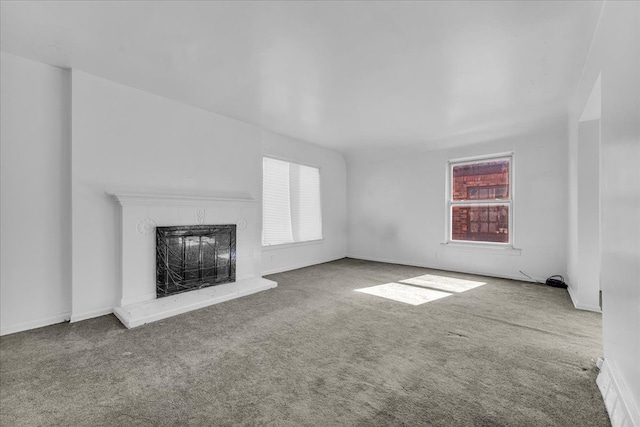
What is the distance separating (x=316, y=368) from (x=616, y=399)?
1.66m

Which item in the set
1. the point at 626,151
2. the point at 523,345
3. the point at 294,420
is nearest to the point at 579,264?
the point at 523,345

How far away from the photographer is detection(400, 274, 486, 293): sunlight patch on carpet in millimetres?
4027

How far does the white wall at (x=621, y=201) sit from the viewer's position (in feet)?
4.09

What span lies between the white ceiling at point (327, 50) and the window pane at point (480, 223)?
1.75 metres

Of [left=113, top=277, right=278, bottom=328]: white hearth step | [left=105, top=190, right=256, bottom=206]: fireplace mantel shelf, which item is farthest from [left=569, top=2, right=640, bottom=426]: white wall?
[left=105, top=190, right=256, bottom=206]: fireplace mantel shelf

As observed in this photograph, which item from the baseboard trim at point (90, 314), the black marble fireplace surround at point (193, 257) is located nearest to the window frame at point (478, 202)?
the black marble fireplace surround at point (193, 257)

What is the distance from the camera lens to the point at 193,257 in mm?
3639

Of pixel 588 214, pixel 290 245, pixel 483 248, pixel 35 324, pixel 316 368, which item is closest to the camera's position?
pixel 316 368

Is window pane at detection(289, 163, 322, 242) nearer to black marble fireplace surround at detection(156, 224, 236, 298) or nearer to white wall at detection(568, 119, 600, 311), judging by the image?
black marble fireplace surround at detection(156, 224, 236, 298)

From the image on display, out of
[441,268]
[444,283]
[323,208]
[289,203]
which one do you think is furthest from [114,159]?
[441,268]

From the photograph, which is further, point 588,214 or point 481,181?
point 481,181

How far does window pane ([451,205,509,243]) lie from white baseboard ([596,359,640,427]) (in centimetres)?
342

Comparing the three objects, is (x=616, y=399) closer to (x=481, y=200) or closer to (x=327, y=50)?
(x=327, y=50)

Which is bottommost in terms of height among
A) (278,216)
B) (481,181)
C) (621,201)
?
(278,216)
